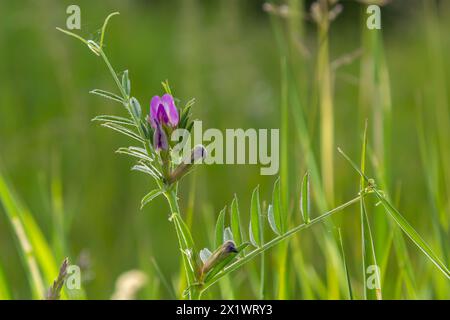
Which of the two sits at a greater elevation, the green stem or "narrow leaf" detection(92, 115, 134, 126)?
"narrow leaf" detection(92, 115, 134, 126)

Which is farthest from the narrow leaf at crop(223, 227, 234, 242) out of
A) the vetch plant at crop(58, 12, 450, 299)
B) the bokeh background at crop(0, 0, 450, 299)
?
the bokeh background at crop(0, 0, 450, 299)

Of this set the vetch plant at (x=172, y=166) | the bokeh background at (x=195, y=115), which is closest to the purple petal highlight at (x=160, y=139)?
the vetch plant at (x=172, y=166)

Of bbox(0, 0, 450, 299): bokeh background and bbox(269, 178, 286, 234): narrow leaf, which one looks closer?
bbox(269, 178, 286, 234): narrow leaf

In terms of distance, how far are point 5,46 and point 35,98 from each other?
0.22 meters

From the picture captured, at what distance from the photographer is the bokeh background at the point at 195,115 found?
1.00m

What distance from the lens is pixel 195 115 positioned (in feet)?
4.99

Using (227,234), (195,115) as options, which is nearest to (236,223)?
(227,234)

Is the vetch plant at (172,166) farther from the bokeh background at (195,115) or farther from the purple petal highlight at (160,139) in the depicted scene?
the bokeh background at (195,115)

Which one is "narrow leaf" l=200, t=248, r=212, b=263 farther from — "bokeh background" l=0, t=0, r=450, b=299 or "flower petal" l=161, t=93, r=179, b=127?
"bokeh background" l=0, t=0, r=450, b=299

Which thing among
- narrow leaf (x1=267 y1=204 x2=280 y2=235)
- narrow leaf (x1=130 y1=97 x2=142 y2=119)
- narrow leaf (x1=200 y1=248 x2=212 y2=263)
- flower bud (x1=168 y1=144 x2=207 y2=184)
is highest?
narrow leaf (x1=130 y1=97 x2=142 y2=119)

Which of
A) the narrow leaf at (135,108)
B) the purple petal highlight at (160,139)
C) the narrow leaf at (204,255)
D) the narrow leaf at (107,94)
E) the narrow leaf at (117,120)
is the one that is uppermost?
the narrow leaf at (107,94)

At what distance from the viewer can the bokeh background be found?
3.28 ft

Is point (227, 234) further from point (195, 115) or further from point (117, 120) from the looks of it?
point (195, 115)

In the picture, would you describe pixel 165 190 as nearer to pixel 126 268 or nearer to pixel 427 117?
pixel 126 268
